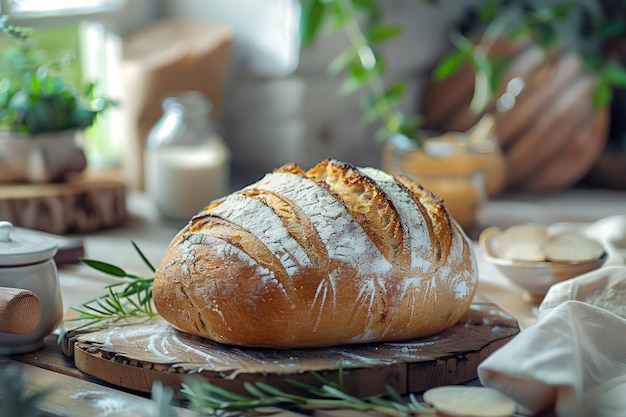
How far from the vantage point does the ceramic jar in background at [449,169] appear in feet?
5.07

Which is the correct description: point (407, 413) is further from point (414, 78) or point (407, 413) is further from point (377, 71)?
point (414, 78)

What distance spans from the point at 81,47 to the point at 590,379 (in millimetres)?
1379

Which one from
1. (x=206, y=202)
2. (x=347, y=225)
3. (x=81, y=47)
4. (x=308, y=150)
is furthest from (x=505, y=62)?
(x=347, y=225)

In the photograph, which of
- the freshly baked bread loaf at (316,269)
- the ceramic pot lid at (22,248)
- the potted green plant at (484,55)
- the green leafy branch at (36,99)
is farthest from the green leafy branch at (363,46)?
the ceramic pot lid at (22,248)

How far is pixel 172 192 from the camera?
1.60m

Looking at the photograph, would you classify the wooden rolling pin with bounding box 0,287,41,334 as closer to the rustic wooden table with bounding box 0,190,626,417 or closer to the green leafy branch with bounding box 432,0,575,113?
the rustic wooden table with bounding box 0,190,626,417

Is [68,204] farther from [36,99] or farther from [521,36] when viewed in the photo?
[521,36]

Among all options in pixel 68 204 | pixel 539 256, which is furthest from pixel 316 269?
pixel 68 204

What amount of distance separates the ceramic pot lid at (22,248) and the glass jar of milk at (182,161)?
644 millimetres

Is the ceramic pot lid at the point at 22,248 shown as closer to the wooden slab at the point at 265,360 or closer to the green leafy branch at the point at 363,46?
the wooden slab at the point at 265,360

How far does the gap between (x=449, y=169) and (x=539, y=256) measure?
0.50 metres

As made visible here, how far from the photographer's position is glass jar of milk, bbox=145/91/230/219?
1595mm

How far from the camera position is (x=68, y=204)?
148cm

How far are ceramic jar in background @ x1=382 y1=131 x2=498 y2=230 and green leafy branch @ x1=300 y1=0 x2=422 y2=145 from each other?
0.11 ft
